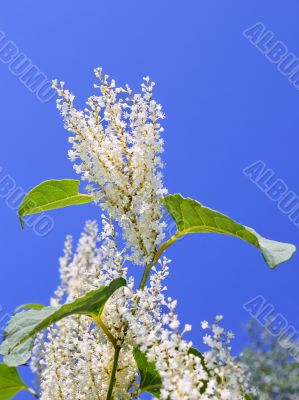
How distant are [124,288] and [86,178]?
0.46 meters

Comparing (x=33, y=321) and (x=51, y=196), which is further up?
(x=51, y=196)

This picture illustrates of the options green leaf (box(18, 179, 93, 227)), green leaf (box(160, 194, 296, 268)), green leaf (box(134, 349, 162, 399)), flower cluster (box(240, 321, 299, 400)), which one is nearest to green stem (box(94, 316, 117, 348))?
green leaf (box(134, 349, 162, 399))

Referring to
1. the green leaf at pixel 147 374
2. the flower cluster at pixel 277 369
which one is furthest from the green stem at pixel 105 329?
the flower cluster at pixel 277 369

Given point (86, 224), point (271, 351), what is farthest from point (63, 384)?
point (271, 351)

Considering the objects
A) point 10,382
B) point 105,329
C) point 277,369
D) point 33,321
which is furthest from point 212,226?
point 277,369

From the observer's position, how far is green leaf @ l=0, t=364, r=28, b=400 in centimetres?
239

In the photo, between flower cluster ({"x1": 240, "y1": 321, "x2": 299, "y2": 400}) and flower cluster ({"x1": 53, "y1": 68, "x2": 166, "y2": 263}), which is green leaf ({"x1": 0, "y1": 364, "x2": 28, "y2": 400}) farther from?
flower cluster ({"x1": 240, "y1": 321, "x2": 299, "y2": 400})

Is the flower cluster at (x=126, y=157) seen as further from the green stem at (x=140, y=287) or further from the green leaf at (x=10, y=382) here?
the green leaf at (x=10, y=382)

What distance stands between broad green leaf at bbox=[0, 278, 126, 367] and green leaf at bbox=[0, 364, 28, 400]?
53cm

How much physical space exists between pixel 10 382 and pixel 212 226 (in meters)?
1.17

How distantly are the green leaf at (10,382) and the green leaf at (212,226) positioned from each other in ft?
2.99

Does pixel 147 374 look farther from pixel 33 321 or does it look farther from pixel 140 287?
pixel 33 321

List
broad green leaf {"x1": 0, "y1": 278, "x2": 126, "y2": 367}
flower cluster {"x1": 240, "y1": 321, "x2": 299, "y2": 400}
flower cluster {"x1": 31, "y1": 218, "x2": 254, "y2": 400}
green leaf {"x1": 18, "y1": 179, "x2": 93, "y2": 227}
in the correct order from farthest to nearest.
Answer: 1. flower cluster {"x1": 240, "y1": 321, "x2": 299, "y2": 400}
2. green leaf {"x1": 18, "y1": 179, "x2": 93, "y2": 227}
3. broad green leaf {"x1": 0, "y1": 278, "x2": 126, "y2": 367}
4. flower cluster {"x1": 31, "y1": 218, "x2": 254, "y2": 400}

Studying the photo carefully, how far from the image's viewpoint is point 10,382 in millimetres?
2441
